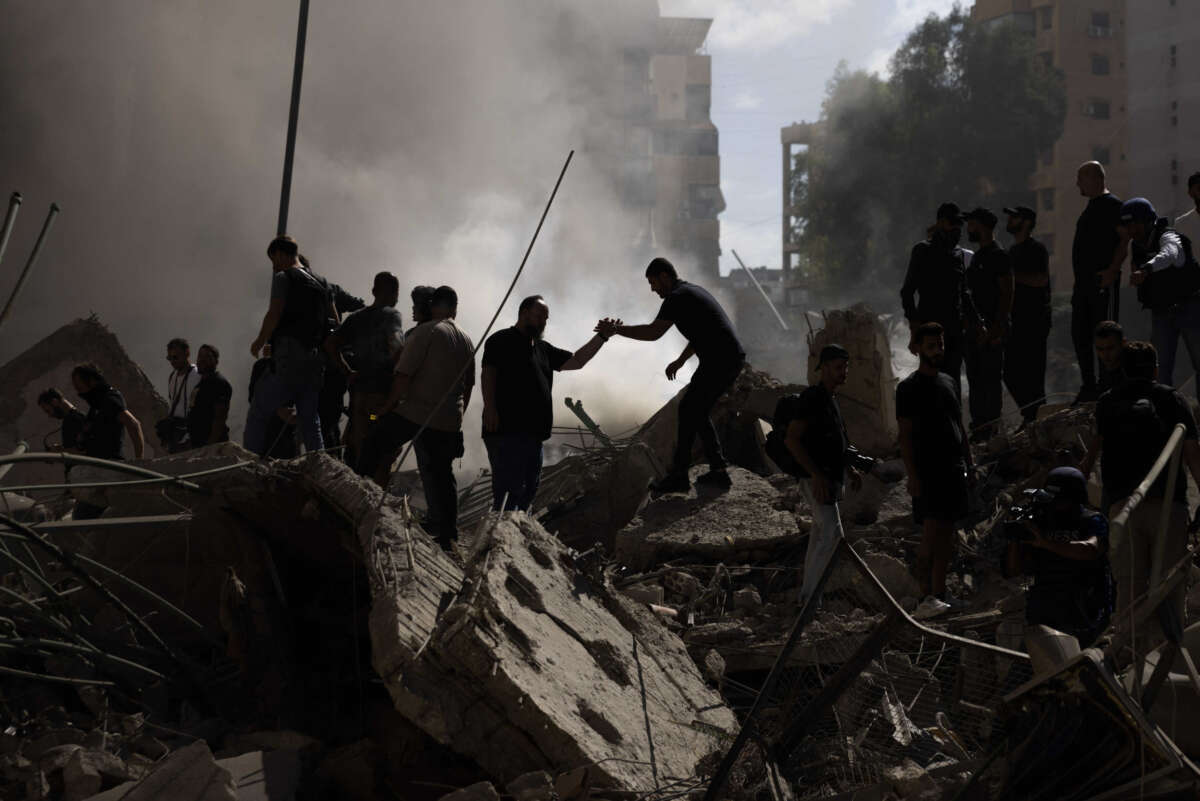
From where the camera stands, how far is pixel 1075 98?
45.7m

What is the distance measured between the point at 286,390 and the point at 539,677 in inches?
123

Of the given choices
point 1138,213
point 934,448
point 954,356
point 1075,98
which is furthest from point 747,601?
point 1075,98

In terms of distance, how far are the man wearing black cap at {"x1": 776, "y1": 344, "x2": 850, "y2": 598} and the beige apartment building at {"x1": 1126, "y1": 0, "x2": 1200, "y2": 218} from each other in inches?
1338

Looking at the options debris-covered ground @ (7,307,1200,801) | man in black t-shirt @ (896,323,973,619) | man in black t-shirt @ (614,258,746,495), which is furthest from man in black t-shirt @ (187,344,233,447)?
man in black t-shirt @ (896,323,973,619)

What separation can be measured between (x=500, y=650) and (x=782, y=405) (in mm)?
2357

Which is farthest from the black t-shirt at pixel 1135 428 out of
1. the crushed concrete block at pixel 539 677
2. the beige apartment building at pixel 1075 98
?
the beige apartment building at pixel 1075 98

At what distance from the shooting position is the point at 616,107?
34656mm

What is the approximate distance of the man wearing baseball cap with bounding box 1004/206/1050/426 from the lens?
805 centimetres

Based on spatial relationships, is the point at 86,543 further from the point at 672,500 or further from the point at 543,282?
the point at 543,282

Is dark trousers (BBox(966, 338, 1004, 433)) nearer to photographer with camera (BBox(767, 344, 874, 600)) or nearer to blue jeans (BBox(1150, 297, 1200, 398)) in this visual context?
blue jeans (BBox(1150, 297, 1200, 398))

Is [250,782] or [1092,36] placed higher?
[1092,36]

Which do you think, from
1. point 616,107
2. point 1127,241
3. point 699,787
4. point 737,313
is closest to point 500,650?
point 699,787

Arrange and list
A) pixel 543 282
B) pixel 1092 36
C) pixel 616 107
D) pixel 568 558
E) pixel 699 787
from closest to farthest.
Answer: pixel 699 787 → pixel 568 558 → pixel 543 282 → pixel 616 107 → pixel 1092 36

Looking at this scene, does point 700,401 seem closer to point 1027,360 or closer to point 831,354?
point 831,354
